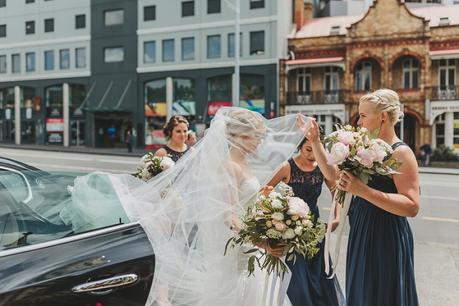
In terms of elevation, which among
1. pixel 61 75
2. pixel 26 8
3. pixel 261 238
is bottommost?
pixel 261 238

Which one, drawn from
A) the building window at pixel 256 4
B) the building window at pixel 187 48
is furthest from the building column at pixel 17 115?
the building window at pixel 256 4

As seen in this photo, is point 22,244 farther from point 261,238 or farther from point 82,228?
point 261,238

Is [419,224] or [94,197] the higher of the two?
[94,197]

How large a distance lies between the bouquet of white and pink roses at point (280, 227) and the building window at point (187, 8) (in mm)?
36903

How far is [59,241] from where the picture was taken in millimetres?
2596

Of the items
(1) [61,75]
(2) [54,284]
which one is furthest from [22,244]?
(1) [61,75]

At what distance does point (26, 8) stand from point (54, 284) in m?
49.1

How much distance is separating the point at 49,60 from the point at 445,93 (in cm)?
3352

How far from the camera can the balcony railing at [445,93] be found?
30.9m

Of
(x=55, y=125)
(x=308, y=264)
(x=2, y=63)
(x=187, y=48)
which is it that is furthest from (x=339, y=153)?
(x=2, y=63)

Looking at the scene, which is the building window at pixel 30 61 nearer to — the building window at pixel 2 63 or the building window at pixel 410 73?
the building window at pixel 2 63

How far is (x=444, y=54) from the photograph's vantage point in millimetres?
30953

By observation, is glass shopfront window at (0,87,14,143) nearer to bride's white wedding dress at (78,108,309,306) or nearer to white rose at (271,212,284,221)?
bride's white wedding dress at (78,108,309,306)

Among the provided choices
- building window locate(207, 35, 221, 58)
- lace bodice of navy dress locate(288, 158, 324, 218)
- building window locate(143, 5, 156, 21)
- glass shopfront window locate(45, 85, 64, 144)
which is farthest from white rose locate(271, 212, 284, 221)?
glass shopfront window locate(45, 85, 64, 144)
